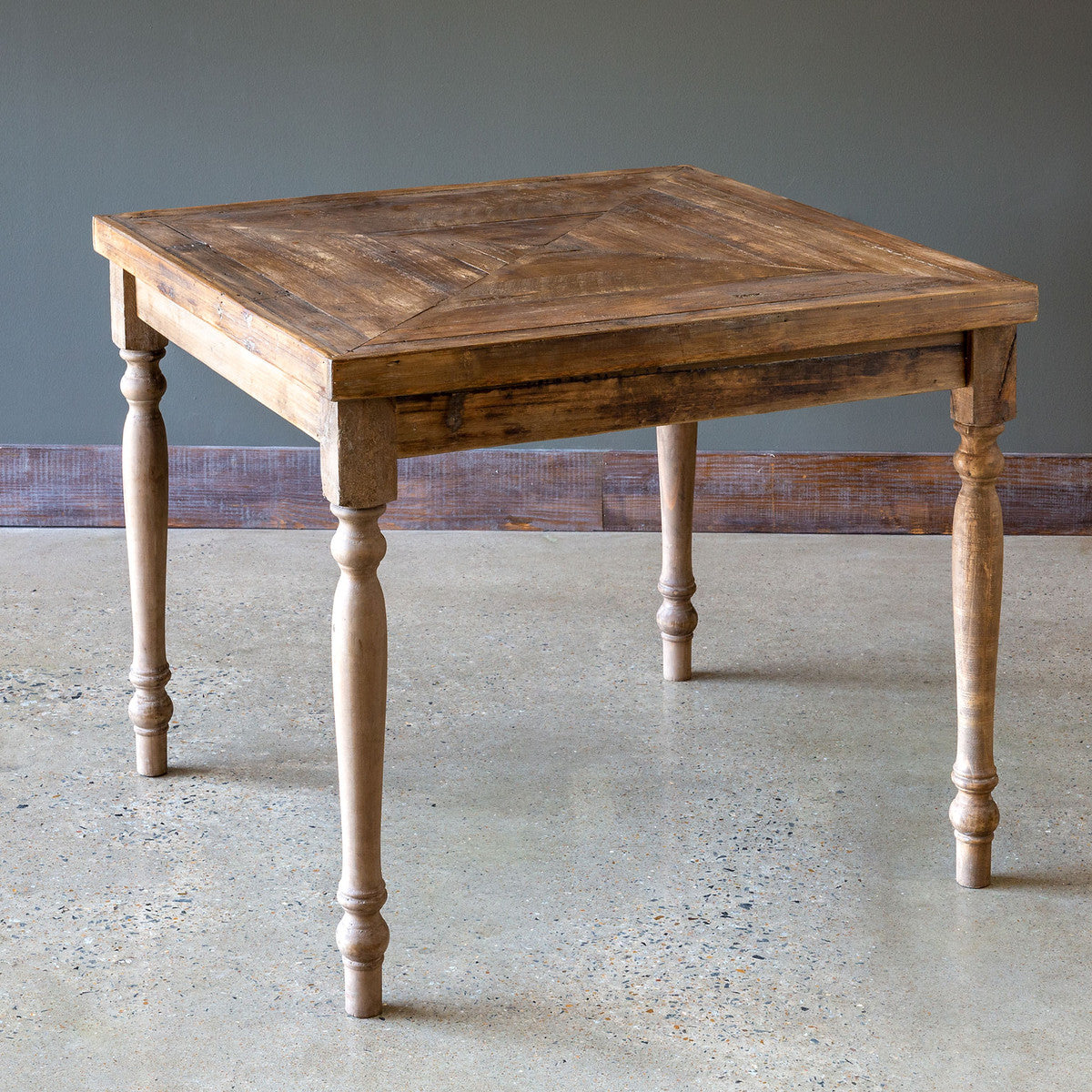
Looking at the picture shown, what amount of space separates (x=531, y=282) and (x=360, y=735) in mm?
530

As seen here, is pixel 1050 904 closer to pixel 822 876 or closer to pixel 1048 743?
pixel 822 876

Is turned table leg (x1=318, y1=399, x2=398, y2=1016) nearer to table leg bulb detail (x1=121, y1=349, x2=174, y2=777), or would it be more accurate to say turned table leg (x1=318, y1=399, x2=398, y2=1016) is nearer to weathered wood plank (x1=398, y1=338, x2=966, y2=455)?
weathered wood plank (x1=398, y1=338, x2=966, y2=455)

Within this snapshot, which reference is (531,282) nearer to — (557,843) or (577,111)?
(557,843)

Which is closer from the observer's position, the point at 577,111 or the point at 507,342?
the point at 507,342

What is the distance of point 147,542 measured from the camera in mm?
2080

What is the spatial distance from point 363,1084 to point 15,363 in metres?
2.10

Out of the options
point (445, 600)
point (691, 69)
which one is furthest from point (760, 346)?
point (691, 69)

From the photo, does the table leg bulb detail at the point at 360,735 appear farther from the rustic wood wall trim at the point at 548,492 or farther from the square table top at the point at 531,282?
the rustic wood wall trim at the point at 548,492

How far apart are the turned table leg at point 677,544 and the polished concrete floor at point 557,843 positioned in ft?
0.25

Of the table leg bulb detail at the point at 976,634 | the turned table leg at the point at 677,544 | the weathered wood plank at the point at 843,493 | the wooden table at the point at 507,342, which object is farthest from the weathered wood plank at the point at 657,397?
the weathered wood plank at the point at 843,493

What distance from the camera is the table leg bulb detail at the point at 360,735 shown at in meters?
1.52

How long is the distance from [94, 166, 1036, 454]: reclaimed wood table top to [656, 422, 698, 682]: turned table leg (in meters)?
0.38

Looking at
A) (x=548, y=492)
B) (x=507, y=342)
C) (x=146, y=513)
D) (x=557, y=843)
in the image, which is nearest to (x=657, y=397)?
(x=507, y=342)

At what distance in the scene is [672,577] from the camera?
243 centimetres
